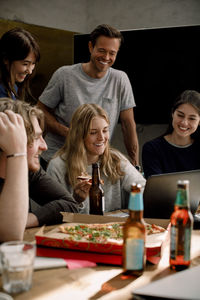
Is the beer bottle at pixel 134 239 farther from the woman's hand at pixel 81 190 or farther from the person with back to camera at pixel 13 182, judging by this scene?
the woman's hand at pixel 81 190

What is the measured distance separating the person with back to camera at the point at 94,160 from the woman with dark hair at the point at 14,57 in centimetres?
43

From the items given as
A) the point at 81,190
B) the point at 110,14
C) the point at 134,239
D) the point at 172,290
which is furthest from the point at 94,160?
the point at 110,14

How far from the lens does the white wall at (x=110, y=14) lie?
13.3ft

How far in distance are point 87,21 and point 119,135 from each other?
A: 1406mm

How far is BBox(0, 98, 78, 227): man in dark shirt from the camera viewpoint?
1.43 meters

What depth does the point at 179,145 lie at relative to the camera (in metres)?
2.71

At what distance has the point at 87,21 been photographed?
4.59 meters

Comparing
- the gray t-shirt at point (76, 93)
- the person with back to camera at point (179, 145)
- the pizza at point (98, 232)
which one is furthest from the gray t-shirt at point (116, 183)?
the pizza at point (98, 232)

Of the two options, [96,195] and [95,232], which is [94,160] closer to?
→ [96,195]

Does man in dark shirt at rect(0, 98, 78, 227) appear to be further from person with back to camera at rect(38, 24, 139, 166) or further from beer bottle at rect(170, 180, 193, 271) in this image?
person with back to camera at rect(38, 24, 139, 166)

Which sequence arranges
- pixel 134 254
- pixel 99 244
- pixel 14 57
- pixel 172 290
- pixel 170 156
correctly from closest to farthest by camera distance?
1. pixel 172 290
2. pixel 134 254
3. pixel 99 244
4. pixel 14 57
5. pixel 170 156

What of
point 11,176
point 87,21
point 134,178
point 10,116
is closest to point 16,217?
point 11,176

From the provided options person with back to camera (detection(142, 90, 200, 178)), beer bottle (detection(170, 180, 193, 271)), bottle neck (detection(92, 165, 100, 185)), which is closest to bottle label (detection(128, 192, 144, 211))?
beer bottle (detection(170, 180, 193, 271))

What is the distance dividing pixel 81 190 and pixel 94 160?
575 millimetres
